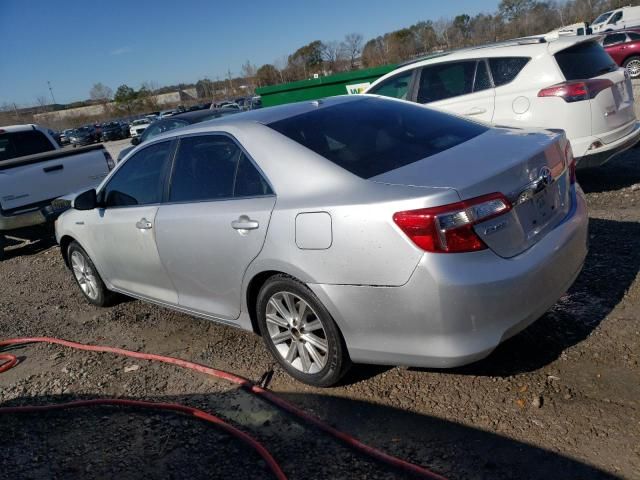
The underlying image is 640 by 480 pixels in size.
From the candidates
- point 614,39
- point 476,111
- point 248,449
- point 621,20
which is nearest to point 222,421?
point 248,449

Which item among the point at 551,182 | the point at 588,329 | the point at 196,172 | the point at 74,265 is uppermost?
the point at 196,172

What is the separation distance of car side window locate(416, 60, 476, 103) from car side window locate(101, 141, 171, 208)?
422 centimetres

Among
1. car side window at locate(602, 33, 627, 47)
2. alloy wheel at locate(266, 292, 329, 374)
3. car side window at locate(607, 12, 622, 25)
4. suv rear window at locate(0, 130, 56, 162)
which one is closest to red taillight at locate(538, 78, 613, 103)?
alloy wheel at locate(266, 292, 329, 374)

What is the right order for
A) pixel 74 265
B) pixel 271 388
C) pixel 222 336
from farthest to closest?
pixel 74 265
pixel 222 336
pixel 271 388

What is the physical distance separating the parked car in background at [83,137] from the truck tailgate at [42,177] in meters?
40.6

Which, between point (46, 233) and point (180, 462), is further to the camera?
point (46, 233)

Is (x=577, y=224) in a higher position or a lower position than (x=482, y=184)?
lower

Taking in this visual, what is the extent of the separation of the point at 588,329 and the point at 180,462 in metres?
2.54

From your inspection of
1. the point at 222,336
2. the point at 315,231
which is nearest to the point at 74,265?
the point at 222,336

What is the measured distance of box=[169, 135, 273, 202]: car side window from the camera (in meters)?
3.55

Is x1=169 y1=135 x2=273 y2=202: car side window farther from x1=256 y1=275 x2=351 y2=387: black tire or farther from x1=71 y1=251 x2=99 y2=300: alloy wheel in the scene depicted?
x1=71 y1=251 x2=99 y2=300: alloy wheel

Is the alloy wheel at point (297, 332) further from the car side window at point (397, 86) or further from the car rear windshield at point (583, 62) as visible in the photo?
the car side window at point (397, 86)

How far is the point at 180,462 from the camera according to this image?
297cm

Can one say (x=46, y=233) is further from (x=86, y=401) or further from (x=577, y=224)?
(x=577, y=224)
